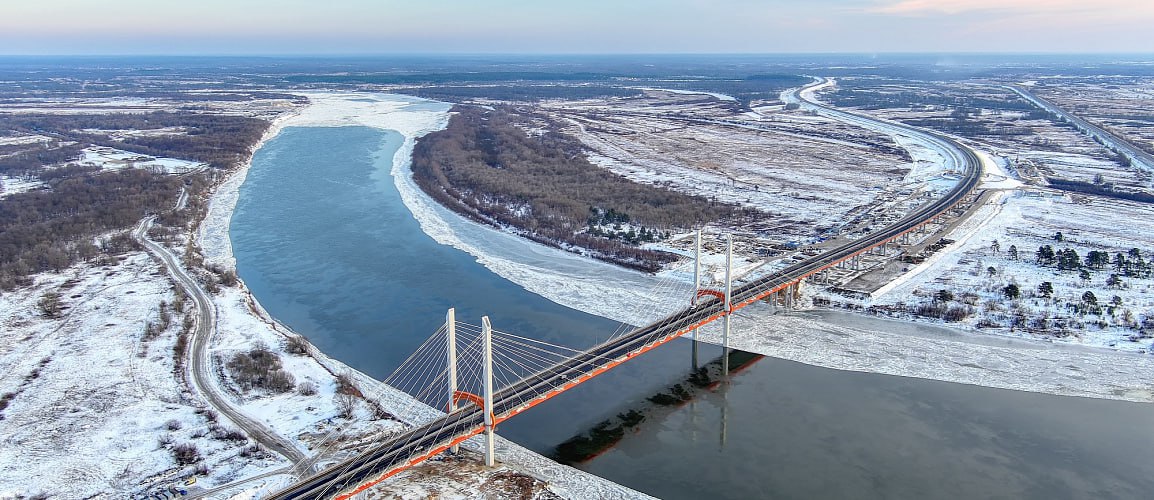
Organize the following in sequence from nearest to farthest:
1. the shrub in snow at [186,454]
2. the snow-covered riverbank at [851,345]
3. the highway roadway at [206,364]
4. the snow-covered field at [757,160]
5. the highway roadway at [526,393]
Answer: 1. the highway roadway at [526,393]
2. the shrub in snow at [186,454]
3. the highway roadway at [206,364]
4. the snow-covered riverbank at [851,345]
5. the snow-covered field at [757,160]

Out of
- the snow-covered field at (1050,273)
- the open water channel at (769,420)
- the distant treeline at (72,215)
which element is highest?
the distant treeline at (72,215)

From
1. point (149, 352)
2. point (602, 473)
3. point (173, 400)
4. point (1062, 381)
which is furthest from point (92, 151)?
point (1062, 381)

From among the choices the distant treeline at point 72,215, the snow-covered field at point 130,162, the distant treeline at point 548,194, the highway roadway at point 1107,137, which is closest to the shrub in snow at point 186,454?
the distant treeline at point 72,215

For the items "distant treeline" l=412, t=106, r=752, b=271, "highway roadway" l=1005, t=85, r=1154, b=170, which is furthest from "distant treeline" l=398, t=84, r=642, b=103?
"highway roadway" l=1005, t=85, r=1154, b=170

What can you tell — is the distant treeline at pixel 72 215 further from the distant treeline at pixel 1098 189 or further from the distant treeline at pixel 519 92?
the distant treeline at pixel 519 92

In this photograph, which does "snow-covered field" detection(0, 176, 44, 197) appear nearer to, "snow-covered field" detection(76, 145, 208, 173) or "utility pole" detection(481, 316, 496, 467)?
"snow-covered field" detection(76, 145, 208, 173)

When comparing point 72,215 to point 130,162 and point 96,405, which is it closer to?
point 130,162

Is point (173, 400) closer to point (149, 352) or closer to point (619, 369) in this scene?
point (149, 352)
